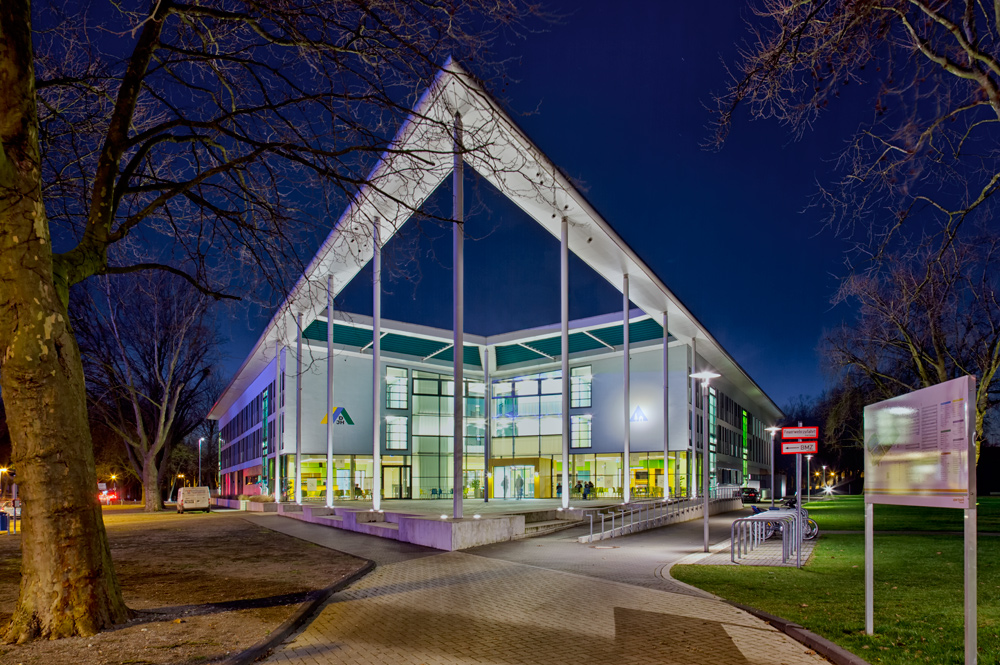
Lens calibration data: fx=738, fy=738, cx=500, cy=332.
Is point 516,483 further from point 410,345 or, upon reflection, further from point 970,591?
point 970,591

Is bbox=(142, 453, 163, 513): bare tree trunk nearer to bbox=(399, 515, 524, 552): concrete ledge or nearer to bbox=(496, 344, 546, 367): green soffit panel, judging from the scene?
bbox=(496, 344, 546, 367): green soffit panel

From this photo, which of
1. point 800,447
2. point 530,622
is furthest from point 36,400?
point 800,447

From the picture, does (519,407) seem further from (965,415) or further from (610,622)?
(965,415)

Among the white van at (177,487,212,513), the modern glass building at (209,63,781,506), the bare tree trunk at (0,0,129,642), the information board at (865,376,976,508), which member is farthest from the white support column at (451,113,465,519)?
the white van at (177,487,212,513)

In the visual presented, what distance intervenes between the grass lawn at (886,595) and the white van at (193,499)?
37.5 meters

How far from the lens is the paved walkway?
688 centimetres

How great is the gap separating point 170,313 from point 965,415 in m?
40.4

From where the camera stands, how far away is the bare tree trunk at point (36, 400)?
266 inches

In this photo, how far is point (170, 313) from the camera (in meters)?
39.8

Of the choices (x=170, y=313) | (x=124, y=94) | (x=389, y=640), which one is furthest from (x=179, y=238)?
(x=170, y=313)

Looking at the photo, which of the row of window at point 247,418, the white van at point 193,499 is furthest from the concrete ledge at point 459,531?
the row of window at point 247,418

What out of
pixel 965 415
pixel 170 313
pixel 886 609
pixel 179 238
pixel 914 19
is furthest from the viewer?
pixel 170 313

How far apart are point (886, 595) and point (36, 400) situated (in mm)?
10257

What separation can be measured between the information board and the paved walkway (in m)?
1.79
